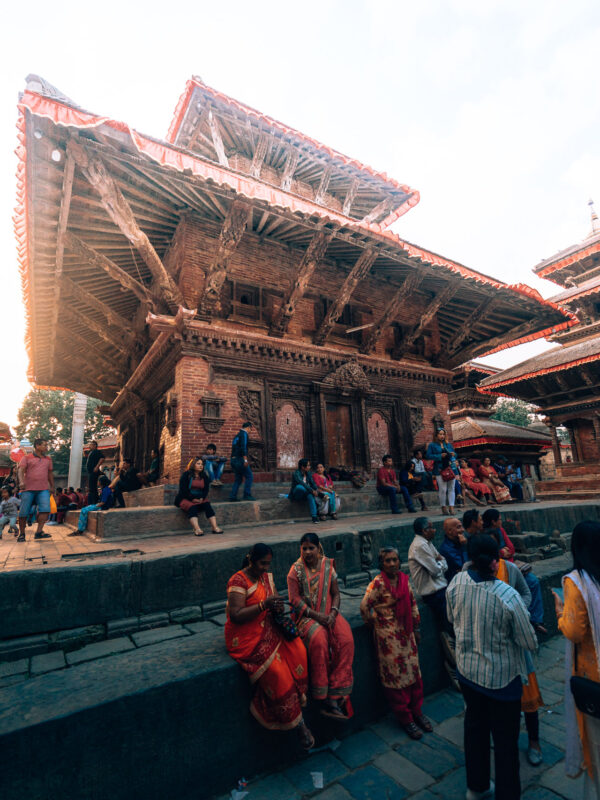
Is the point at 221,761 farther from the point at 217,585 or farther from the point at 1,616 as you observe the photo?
the point at 1,616

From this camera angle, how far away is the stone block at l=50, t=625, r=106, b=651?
3340mm

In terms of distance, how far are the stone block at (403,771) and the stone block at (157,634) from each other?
5.87 feet

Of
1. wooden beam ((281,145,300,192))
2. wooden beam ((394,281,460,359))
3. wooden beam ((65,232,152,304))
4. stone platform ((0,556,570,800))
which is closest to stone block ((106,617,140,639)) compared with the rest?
stone platform ((0,556,570,800))

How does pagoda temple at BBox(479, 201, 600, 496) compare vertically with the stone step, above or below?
above

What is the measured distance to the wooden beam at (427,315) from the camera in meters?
11.5

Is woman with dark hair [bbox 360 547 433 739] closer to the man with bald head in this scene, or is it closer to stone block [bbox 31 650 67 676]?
the man with bald head

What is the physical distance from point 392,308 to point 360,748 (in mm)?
10077

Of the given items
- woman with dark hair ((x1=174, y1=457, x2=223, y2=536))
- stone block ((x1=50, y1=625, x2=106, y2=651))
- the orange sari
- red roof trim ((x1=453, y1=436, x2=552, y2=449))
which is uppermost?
red roof trim ((x1=453, y1=436, x2=552, y2=449))

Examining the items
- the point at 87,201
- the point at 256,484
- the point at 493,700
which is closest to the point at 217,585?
the point at 493,700

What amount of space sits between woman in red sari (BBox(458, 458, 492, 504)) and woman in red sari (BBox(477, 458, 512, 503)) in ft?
0.38

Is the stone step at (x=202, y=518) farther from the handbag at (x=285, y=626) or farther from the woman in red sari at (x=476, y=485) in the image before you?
the handbag at (x=285, y=626)

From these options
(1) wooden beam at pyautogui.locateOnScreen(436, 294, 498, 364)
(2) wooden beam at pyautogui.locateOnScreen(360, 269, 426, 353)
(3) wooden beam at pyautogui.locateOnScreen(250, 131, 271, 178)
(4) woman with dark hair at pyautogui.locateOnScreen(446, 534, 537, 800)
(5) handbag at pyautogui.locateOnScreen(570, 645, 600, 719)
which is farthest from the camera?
(3) wooden beam at pyautogui.locateOnScreen(250, 131, 271, 178)

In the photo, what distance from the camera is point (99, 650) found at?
10.8 ft

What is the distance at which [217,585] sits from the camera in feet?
13.5
